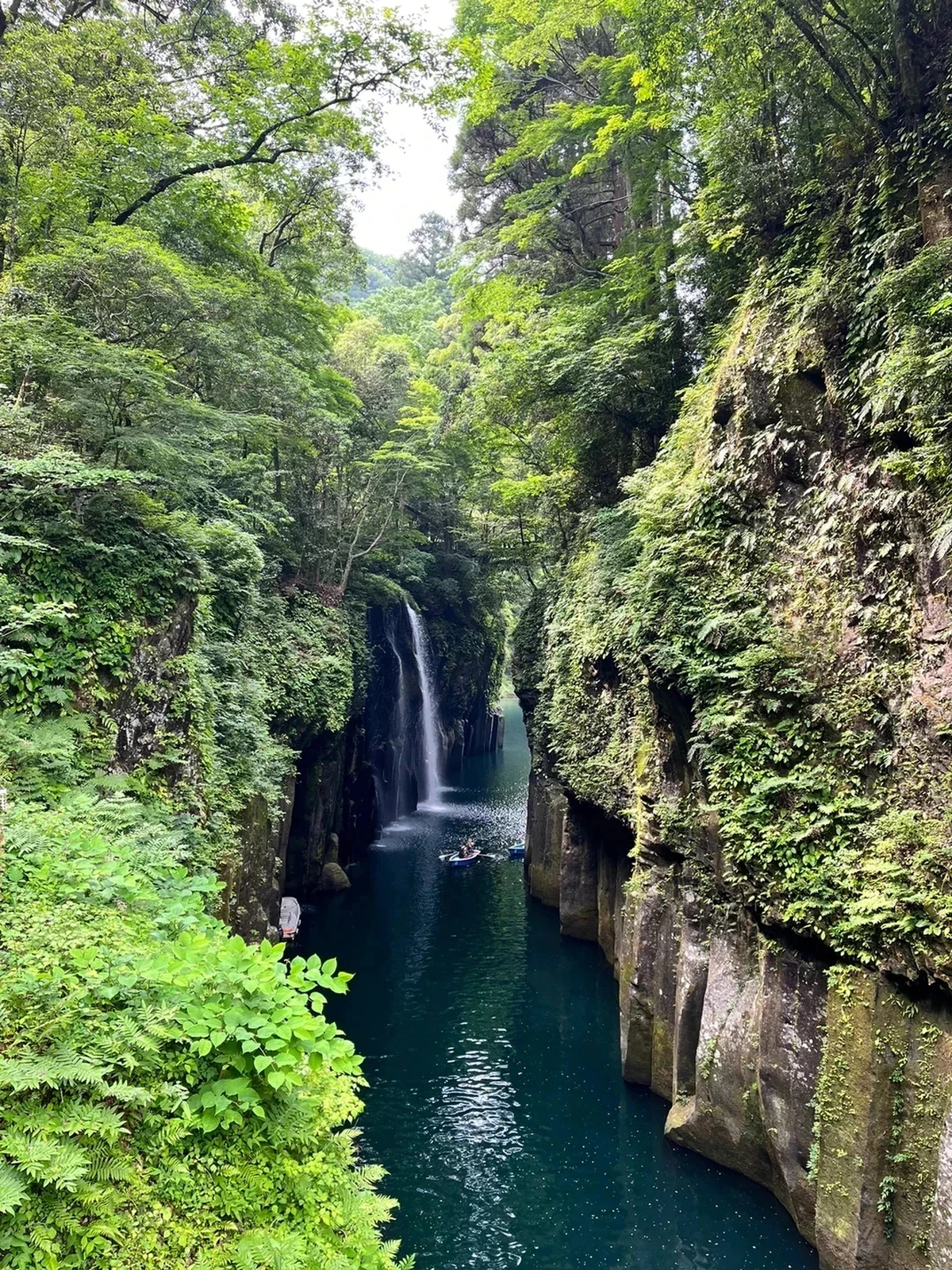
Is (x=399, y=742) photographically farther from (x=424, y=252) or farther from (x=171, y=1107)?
(x=424, y=252)

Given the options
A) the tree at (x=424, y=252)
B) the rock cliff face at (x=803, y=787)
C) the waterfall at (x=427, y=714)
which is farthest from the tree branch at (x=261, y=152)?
the tree at (x=424, y=252)

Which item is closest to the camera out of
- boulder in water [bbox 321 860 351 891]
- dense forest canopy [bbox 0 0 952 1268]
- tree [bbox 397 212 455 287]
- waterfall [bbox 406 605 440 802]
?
dense forest canopy [bbox 0 0 952 1268]

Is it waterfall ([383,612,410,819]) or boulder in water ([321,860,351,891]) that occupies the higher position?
waterfall ([383,612,410,819])

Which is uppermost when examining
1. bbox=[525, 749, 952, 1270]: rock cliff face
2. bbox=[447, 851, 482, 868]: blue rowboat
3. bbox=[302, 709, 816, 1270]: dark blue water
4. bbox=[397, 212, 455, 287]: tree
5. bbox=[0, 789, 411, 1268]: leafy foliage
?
bbox=[397, 212, 455, 287]: tree

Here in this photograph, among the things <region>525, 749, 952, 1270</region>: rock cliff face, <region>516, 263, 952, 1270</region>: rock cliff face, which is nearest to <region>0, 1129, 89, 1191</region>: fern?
<region>516, 263, 952, 1270</region>: rock cliff face

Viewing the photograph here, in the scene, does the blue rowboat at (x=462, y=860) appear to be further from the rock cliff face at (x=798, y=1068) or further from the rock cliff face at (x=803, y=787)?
the rock cliff face at (x=798, y=1068)

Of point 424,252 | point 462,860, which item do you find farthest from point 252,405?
point 424,252

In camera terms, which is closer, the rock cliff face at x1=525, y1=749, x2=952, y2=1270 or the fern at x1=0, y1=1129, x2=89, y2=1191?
the fern at x1=0, y1=1129, x2=89, y2=1191

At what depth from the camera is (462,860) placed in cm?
2305

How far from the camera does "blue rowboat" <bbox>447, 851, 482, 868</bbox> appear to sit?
75.3 feet

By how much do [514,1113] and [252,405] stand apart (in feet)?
44.5

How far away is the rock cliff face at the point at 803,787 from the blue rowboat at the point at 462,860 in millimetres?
11307

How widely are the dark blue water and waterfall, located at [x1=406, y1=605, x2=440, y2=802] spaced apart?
1349cm

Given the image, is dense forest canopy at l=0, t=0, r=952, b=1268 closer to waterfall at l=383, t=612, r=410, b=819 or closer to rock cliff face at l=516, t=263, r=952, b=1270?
A: rock cliff face at l=516, t=263, r=952, b=1270
